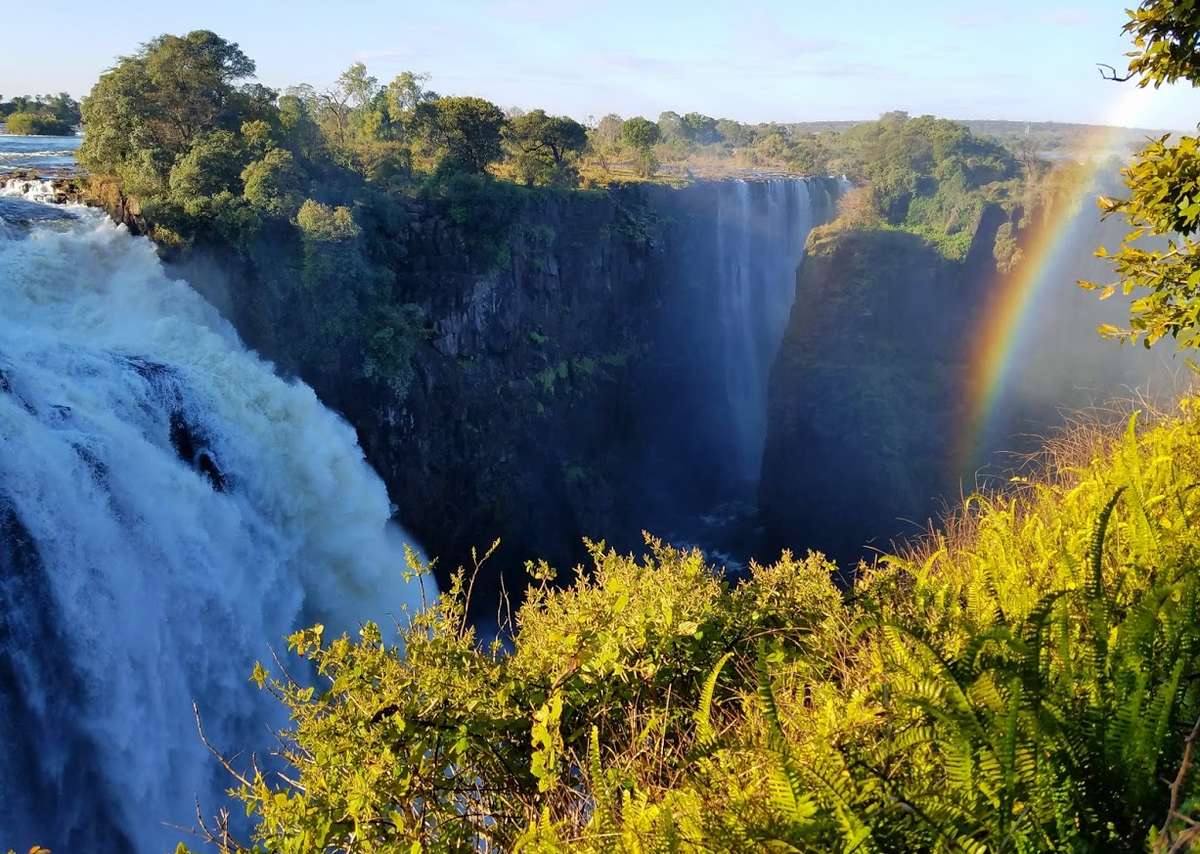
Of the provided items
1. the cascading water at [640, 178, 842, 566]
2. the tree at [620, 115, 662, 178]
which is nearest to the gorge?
the cascading water at [640, 178, 842, 566]

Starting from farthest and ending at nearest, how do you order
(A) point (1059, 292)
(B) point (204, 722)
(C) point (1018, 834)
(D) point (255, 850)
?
(A) point (1059, 292) < (B) point (204, 722) < (D) point (255, 850) < (C) point (1018, 834)

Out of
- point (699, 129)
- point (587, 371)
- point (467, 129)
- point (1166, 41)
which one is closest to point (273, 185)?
point (467, 129)

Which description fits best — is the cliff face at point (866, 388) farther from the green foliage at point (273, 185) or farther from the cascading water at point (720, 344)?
the green foliage at point (273, 185)

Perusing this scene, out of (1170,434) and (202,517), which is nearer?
(1170,434)

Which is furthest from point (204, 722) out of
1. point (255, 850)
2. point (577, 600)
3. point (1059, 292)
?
point (1059, 292)

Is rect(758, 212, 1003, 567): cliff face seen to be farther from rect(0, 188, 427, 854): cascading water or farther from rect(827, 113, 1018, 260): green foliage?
rect(0, 188, 427, 854): cascading water

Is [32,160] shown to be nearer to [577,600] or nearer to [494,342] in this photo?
[494,342]
